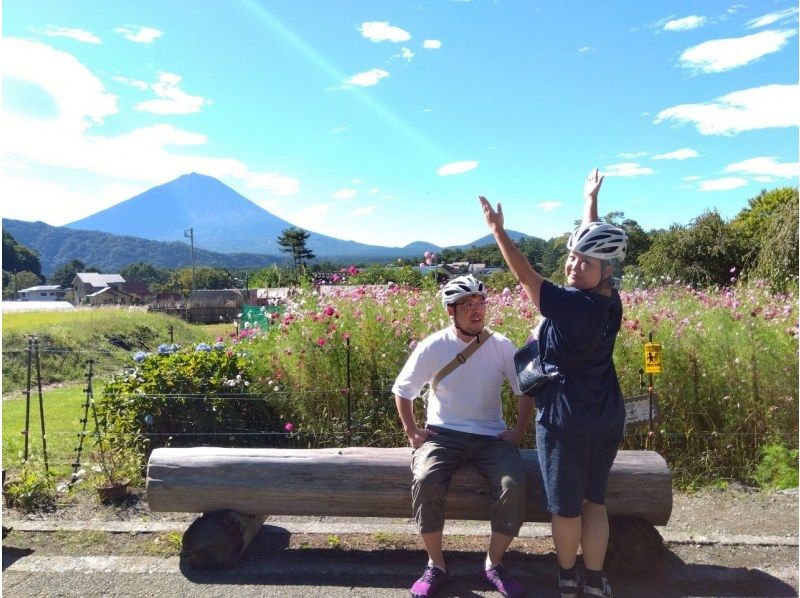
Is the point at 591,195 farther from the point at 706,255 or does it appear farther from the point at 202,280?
the point at 202,280

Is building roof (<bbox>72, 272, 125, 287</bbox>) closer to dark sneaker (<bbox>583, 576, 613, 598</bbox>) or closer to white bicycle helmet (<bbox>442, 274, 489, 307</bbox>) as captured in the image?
white bicycle helmet (<bbox>442, 274, 489, 307</bbox>)

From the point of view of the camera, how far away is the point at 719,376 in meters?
5.29

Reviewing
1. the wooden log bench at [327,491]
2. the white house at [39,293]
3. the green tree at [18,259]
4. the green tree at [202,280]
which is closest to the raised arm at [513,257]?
the wooden log bench at [327,491]

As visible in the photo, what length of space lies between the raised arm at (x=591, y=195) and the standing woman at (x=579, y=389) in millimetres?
366

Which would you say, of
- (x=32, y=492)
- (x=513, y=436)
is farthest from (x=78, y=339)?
(x=513, y=436)

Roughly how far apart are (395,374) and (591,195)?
2.77 meters

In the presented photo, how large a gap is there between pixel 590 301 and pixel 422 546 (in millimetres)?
2042

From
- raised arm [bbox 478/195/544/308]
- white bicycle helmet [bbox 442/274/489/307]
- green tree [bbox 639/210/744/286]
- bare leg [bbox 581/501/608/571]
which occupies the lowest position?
bare leg [bbox 581/501/608/571]

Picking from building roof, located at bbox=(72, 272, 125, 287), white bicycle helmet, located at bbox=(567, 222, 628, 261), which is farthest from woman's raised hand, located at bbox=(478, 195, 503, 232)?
building roof, located at bbox=(72, 272, 125, 287)

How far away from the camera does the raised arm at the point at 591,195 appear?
3.22 metres

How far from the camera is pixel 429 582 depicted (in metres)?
3.20

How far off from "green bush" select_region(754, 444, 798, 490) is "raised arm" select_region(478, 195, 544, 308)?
10.5ft

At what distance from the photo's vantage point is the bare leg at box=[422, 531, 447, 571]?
3.19 m

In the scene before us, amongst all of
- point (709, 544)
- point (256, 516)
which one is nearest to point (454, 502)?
point (256, 516)
